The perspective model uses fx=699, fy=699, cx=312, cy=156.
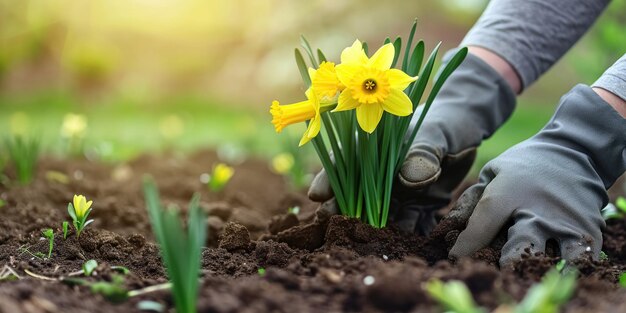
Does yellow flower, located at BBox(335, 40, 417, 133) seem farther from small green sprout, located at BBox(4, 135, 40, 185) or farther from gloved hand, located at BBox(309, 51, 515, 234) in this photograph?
small green sprout, located at BBox(4, 135, 40, 185)

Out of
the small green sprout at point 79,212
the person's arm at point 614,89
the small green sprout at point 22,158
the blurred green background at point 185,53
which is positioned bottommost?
the person's arm at point 614,89

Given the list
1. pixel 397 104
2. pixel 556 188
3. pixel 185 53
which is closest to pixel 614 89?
pixel 556 188

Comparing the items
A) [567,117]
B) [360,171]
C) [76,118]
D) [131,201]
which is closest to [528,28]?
[567,117]

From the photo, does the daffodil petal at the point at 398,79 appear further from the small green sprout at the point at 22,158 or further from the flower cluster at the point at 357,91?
the small green sprout at the point at 22,158

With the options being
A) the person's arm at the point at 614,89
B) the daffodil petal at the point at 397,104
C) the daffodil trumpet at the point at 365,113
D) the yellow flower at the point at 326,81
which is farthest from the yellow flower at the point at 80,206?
the person's arm at the point at 614,89

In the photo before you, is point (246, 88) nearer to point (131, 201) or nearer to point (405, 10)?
point (405, 10)

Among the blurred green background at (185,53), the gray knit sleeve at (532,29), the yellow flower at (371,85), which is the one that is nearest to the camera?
the yellow flower at (371,85)

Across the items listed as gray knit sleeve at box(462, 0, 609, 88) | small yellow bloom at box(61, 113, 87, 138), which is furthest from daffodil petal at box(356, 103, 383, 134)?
small yellow bloom at box(61, 113, 87, 138)
